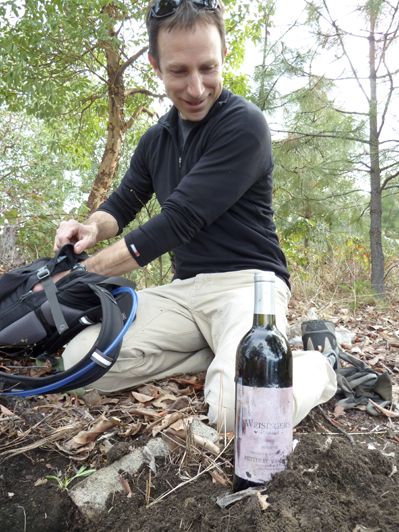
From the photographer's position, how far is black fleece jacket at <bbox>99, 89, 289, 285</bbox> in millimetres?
2248

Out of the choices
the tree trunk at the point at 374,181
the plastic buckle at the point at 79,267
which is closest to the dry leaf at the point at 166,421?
the plastic buckle at the point at 79,267

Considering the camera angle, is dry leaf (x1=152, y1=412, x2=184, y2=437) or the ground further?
dry leaf (x1=152, y1=412, x2=184, y2=437)

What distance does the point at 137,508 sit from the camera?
4.50 feet

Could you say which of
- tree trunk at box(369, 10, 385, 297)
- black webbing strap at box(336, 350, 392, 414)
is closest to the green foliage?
black webbing strap at box(336, 350, 392, 414)

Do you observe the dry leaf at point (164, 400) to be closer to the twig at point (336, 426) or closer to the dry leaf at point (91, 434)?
the dry leaf at point (91, 434)

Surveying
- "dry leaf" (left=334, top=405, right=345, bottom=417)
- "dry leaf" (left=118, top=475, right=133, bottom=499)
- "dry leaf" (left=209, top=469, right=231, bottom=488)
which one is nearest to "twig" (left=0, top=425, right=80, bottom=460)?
"dry leaf" (left=118, top=475, right=133, bottom=499)

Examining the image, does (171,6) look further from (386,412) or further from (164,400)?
(386,412)

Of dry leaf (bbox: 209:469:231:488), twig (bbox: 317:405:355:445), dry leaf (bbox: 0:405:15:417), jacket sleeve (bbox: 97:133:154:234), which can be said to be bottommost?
twig (bbox: 317:405:355:445)

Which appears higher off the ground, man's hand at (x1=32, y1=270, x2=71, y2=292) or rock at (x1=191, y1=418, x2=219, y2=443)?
man's hand at (x1=32, y1=270, x2=71, y2=292)

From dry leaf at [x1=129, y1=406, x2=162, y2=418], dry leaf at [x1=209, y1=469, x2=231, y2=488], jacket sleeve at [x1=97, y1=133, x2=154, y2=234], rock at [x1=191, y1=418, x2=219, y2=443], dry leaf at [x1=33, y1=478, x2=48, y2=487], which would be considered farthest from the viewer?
jacket sleeve at [x1=97, y1=133, x2=154, y2=234]

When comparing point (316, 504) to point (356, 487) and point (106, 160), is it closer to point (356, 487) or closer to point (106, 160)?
point (356, 487)

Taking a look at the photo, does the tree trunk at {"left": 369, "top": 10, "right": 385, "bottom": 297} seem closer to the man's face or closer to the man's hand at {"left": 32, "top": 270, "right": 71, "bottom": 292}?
the man's face

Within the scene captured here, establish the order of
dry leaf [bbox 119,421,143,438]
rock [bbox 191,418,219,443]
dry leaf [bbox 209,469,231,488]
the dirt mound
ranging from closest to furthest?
the dirt mound
dry leaf [bbox 209,469,231,488]
rock [bbox 191,418,219,443]
dry leaf [bbox 119,421,143,438]

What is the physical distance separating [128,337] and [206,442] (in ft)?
3.14
